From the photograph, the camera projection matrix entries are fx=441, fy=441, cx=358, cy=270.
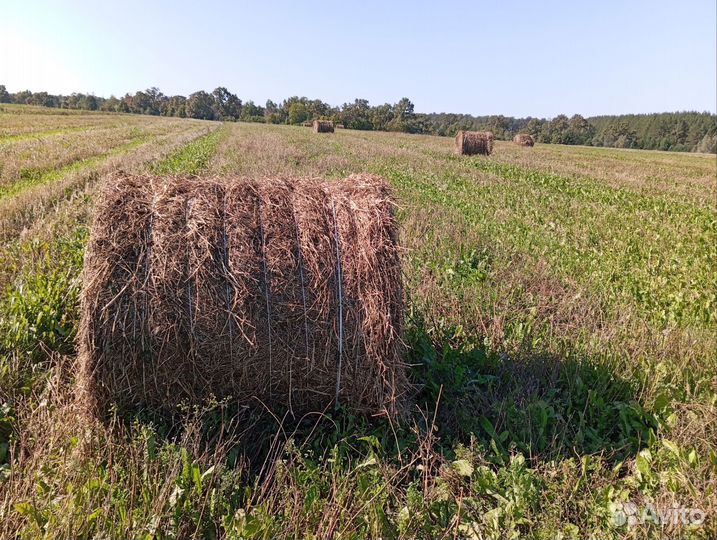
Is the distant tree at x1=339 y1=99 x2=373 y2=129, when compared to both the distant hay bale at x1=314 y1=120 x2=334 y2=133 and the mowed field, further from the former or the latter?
the mowed field

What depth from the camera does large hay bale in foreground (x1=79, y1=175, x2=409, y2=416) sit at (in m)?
2.91

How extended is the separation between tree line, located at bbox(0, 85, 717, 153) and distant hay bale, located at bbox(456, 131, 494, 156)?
5640 centimetres

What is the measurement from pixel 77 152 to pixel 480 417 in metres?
17.7

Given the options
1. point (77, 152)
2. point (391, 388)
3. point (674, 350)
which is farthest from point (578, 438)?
point (77, 152)

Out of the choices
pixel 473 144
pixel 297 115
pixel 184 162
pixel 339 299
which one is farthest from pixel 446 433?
pixel 297 115

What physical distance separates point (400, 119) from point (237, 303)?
8935cm

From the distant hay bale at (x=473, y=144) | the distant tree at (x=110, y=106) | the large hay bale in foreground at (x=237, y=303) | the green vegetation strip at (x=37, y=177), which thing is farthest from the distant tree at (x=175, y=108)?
the large hay bale in foreground at (x=237, y=303)

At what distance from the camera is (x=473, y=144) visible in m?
24.6

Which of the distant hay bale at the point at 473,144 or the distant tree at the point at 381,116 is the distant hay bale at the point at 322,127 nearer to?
the distant hay bale at the point at 473,144

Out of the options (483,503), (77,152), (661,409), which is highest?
(77,152)

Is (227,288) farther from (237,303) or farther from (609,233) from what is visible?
(609,233)

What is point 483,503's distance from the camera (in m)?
2.69

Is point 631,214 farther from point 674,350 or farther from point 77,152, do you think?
point 77,152

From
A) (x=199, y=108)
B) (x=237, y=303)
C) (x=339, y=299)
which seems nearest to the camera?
(x=237, y=303)
